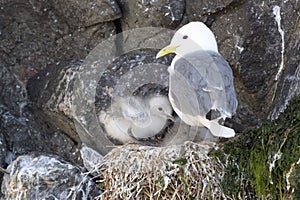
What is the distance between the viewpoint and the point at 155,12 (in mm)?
3562

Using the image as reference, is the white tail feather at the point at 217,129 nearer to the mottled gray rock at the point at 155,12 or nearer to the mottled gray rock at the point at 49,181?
the mottled gray rock at the point at 49,181

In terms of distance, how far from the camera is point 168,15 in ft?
11.7

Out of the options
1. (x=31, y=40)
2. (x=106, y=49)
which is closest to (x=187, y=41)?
(x=106, y=49)

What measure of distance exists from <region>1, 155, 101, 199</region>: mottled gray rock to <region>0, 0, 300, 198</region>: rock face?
0.38 meters

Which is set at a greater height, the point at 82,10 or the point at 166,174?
the point at 82,10

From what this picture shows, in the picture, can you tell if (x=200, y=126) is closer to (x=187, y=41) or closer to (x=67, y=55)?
(x=187, y=41)

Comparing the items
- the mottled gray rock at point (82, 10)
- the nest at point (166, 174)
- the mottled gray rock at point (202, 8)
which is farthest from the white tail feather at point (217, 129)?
the mottled gray rock at point (82, 10)

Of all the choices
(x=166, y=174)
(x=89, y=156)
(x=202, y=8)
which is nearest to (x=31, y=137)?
(x=89, y=156)

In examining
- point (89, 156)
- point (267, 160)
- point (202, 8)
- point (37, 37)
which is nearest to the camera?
point (267, 160)

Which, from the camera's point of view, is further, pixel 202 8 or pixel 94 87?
pixel 202 8

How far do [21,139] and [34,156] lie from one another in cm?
48

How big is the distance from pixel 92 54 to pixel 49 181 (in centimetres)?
78

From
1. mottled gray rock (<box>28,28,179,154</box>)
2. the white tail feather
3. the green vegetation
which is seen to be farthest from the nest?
mottled gray rock (<box>28,28,179,154</box>)

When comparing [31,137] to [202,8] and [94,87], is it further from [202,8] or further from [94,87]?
[202,8]
